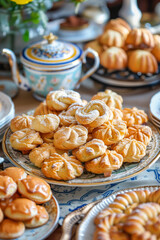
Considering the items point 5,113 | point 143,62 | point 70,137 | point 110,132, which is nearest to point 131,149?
point 110,132

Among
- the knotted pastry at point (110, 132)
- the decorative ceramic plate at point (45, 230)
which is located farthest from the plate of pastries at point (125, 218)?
the knotted pastry at point (110, 132)

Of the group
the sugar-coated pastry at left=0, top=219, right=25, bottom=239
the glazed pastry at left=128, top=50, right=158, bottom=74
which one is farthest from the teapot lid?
the sugar-coated pastry at left=0, top=219, right=25, bottom=239

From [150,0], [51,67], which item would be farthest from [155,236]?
[150,0]

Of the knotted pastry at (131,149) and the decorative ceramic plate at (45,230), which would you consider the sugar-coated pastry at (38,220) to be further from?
the knotted pastry at (131,149)

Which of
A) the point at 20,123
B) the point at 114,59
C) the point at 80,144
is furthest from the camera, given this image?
the point at 114,59

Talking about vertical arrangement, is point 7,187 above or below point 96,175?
above

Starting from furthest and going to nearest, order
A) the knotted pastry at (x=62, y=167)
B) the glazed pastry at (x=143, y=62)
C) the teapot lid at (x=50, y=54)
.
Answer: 1. the glazed pastry at (x=143, y=62)
2. the teapot lid at (x=50, y=54)
3. the knotted pastry at (x=62, y=167)

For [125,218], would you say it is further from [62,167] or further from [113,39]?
[113,39]
